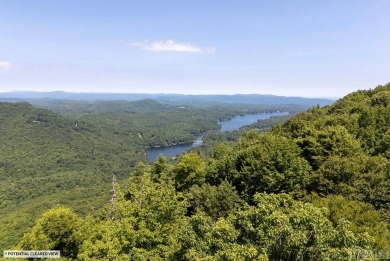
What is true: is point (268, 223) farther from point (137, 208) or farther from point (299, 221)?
point (137, 208)

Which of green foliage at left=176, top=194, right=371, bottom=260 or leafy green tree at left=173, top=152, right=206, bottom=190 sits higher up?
green foliage at left=176, top=194, right=371, bottom=260

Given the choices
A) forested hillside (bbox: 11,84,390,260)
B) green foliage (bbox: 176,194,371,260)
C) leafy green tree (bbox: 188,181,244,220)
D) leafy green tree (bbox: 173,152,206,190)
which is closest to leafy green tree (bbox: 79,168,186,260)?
forested hillside (bbox: 11,84,390,260)

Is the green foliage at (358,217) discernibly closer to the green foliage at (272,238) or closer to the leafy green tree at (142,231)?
the green foliage at (272,238)

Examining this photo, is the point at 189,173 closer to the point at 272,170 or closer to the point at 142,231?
the point at 272,170

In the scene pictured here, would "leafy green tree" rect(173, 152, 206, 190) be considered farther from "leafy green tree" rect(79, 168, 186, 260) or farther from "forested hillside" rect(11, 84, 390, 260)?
"leafy green tree" rect(79, 168, 186, 260)

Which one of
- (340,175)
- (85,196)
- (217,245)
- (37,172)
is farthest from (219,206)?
(37,172)

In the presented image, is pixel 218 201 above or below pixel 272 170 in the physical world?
below

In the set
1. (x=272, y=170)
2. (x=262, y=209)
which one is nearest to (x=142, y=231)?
(x=262, y=209)

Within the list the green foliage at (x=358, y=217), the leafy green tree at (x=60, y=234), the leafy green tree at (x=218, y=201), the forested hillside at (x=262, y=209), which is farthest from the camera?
the leafy green tree at (x=218, y=201)

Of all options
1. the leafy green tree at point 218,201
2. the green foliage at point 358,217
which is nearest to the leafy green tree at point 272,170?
the leafy green tree at point 218,201
